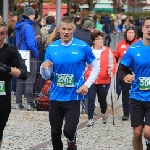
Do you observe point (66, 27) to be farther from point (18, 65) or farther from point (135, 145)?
point (135, 145)

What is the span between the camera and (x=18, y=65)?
7.05 metres

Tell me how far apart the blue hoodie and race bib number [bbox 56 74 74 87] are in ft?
17.9

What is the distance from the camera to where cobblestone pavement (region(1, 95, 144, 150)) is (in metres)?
9.45

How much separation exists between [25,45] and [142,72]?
6.13m

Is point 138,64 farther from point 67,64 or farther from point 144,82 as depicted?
point 67,64

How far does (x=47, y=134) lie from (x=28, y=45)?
313 centimetres

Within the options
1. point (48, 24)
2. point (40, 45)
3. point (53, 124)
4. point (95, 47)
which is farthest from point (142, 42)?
point (48, 24)

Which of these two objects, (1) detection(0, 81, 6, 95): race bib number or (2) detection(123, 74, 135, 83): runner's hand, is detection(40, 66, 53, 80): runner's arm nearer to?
(1) detection(0, 81, 6, 95): race bib number

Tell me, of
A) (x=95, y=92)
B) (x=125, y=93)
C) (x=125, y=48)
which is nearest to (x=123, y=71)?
(x=95, y=92)

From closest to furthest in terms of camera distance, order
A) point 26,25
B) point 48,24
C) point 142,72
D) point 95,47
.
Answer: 1. point 142,72
2. point 95,47
3. point 26,25
4. point 48,24

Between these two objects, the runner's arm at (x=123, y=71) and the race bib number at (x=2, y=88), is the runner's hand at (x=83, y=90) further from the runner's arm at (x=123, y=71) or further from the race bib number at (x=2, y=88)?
the race bib number at (x=2, y=88)

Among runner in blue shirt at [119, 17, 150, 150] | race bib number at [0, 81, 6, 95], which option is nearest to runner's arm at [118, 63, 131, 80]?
runner in blue shirt at [119, 17, 150, 150]

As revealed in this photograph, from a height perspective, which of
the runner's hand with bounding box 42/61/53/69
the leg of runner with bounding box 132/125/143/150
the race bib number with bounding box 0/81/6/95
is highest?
the runner's hand with bounding box 42/61/53/69

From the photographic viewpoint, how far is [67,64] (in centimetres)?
755
